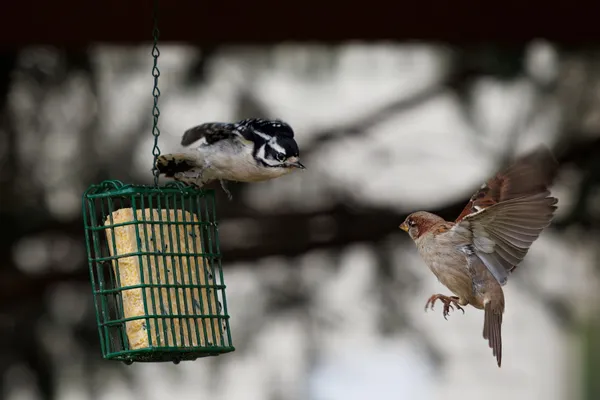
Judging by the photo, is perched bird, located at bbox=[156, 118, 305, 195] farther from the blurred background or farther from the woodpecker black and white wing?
the blurred background

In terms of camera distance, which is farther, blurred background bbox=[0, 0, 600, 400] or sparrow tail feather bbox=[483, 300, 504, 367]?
blurred background bbox=[0, 0, 600, 400]

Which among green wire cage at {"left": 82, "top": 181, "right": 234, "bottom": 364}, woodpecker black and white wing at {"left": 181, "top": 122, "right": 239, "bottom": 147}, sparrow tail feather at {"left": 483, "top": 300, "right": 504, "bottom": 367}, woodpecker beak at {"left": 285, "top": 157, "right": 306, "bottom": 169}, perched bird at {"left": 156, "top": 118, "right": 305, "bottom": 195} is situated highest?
woodpecker black and white wing at {"left": 181, "top": 122, "right": 239, "bottom": 147}

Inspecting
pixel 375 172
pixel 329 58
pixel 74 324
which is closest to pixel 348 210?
pixel 375 172

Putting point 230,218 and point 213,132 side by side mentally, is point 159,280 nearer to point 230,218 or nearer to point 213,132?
point 213,132

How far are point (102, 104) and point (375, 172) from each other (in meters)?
1.70

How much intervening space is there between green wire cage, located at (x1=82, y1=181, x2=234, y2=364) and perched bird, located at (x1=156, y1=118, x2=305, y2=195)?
0.13 meters

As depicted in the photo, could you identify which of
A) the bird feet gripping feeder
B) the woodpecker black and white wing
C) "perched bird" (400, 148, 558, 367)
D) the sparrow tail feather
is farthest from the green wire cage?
the sparrow tail feather

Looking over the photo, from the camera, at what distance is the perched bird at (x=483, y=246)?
19.0 feet

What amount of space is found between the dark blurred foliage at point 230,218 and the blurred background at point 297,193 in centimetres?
1

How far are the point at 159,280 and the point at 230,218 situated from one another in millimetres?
3072

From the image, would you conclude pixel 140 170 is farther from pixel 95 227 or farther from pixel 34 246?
pixel 95 227

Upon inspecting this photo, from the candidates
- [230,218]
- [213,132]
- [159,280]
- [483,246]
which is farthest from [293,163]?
[230,218]

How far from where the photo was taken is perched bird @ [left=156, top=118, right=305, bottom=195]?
19.0 feet

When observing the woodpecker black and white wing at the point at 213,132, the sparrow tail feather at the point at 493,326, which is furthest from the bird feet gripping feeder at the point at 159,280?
the sparrow tail feather at the point at 493,326
